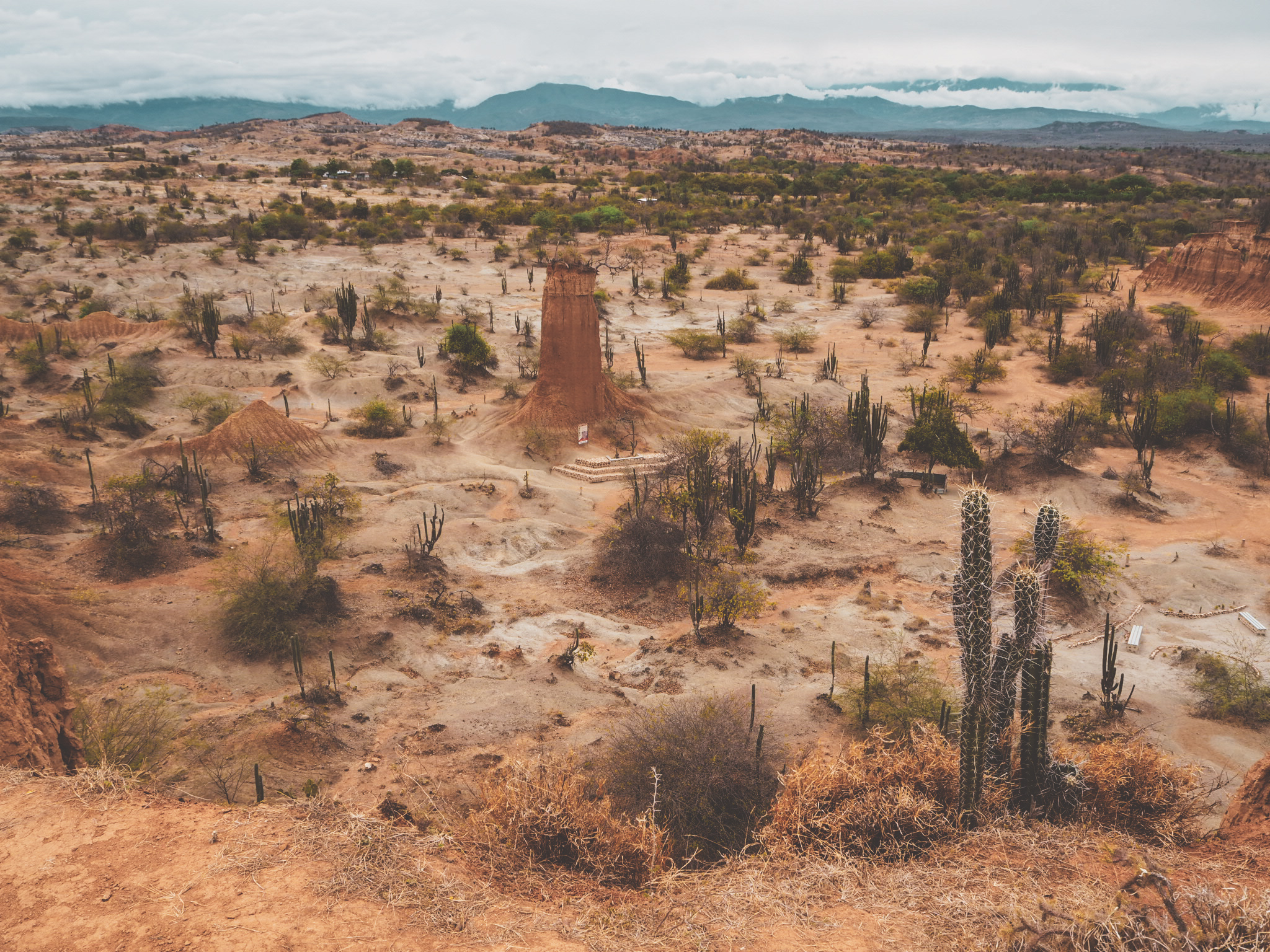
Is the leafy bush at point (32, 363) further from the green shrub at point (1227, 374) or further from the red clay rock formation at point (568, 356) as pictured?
the green shrub at point (1227, 374)

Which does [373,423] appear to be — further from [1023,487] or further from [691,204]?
[691,204]

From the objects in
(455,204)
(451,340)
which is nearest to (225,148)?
(455,204)

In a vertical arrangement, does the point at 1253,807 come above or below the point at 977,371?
below

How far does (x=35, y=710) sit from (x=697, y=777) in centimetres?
605

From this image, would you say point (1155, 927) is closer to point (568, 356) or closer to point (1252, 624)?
point (1252, 624)

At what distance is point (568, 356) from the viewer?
→ 62.2 feet

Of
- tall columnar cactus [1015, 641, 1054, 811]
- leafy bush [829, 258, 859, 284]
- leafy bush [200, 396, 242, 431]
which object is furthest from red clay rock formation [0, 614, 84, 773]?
leafy bush [829, 258, 859, 284]

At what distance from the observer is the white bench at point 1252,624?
38.8 ft

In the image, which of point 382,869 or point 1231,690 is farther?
point 1231,690

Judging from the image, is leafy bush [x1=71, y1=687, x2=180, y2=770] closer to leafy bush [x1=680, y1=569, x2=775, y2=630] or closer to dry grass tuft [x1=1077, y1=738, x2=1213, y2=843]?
leafy bush [x1=680, y1=569, x2=775, y2=630]

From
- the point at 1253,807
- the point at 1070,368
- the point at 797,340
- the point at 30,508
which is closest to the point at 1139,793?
the point at 1253,807

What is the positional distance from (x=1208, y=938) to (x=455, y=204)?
52081 mm

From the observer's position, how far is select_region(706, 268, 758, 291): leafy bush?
3612 centimetres

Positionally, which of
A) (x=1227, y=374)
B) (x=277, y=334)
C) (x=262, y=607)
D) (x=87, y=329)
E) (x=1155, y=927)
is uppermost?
(x=87, y=329)
